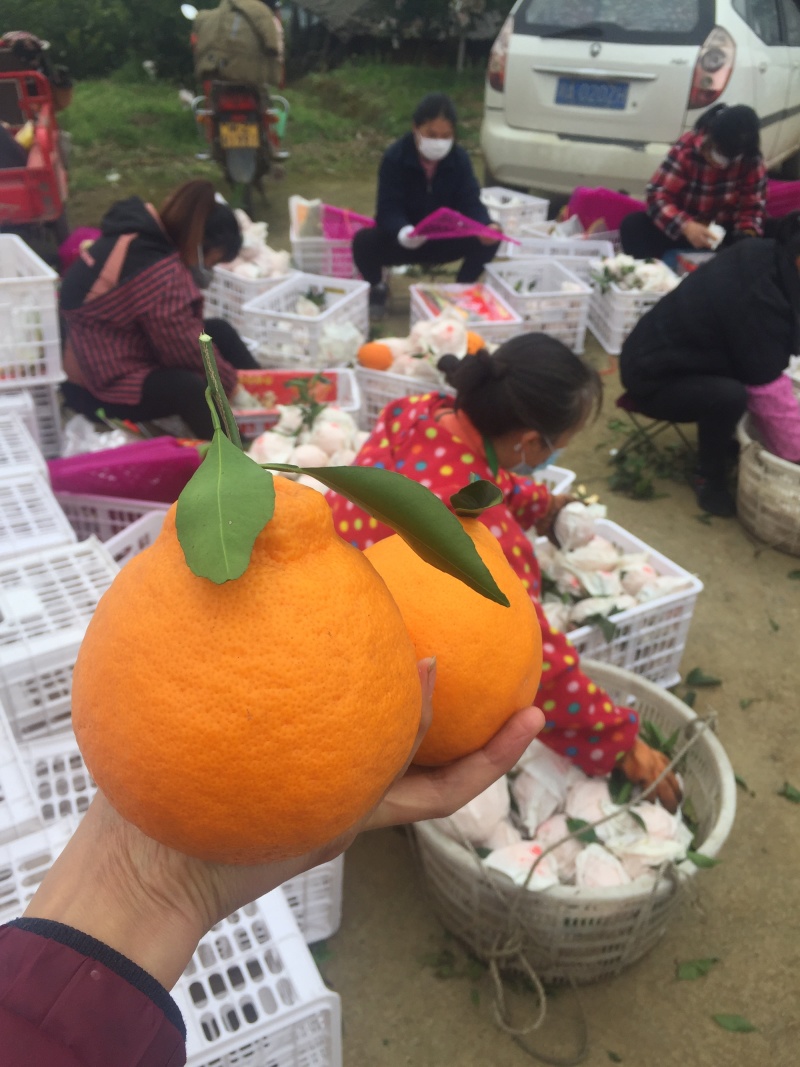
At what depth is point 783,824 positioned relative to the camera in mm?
2678

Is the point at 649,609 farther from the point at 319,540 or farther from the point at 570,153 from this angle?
the point at 570,153

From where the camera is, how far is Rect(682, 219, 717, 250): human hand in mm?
5527

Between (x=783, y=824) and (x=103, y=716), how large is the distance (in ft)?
8.53

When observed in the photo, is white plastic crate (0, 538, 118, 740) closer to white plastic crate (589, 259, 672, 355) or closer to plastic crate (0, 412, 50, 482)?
plastic crate (0, 412, 50, 482)

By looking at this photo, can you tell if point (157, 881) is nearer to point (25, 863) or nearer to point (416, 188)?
point (25, 863)

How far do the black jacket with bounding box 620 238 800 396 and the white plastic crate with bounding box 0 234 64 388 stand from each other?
2.89 m

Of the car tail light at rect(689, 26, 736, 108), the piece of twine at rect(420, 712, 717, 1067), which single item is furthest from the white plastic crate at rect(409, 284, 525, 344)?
the piece of twine at rect(420, 712, 717, 1067)

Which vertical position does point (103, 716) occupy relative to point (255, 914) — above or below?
above

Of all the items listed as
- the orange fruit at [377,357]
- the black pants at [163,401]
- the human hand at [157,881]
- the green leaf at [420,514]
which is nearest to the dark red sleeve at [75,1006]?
the human hand at [157,881]

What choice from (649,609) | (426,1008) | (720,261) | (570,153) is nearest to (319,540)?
(426,1008)

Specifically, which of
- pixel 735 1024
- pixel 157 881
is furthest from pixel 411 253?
pixel 157 881

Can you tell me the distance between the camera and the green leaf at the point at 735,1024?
214 cm

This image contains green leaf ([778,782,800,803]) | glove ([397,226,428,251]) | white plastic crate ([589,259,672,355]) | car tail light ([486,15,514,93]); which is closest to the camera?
green leaf ([778,782,800,803])

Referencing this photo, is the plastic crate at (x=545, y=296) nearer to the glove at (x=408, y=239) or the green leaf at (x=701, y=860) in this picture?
the glove at (x=408, y=239)
